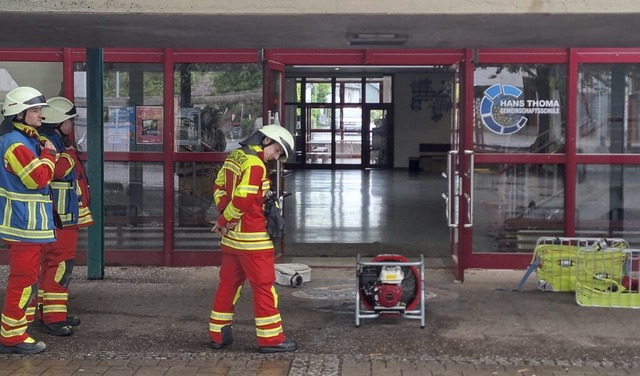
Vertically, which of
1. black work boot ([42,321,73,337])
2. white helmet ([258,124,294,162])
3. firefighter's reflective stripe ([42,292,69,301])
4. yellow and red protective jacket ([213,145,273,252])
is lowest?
black work boot ([42,321,73,337])

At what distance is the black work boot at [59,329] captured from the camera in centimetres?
712

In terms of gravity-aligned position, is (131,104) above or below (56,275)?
above

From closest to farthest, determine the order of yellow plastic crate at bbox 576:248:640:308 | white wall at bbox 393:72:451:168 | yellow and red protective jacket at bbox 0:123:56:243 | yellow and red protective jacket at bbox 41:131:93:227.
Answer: yellow and red protective jacket at bbox 0:123:56:243, yellow and red protective jacket at bbox 41:131:93:227, yellow plastic crate at bbox 576:248:640:308, white wall at bbox 393:72:451:168

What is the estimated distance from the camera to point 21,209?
6504 millimetres

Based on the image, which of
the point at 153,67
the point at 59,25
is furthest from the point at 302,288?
the point at 59,25

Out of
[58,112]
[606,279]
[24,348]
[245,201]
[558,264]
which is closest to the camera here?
[245,201]

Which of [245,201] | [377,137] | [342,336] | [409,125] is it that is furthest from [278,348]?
[377,137]

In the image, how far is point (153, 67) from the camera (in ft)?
32.6

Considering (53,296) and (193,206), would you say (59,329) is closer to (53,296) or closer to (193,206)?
(53,296)

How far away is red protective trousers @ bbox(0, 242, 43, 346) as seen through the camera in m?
6.50

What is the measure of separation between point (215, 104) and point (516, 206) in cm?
349

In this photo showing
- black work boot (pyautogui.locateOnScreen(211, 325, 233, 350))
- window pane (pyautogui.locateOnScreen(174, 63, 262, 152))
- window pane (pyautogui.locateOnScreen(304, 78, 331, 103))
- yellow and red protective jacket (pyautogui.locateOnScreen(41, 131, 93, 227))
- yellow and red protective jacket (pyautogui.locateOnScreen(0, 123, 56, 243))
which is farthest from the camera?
window pane (pyautogui.locateOnScreen(304, 78, 331, 103))

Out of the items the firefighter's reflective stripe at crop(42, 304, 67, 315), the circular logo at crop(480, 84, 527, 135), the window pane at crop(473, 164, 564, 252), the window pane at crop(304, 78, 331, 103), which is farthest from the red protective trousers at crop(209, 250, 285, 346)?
the window pane at crop(304, 78, 331, 103)

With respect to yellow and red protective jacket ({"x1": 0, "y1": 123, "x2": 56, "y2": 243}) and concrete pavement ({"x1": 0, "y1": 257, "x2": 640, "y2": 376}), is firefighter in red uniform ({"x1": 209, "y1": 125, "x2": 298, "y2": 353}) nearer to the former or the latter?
concrete pavement ({"x1": 0, "y1": 257, "x2": 640, "y2": 376})
